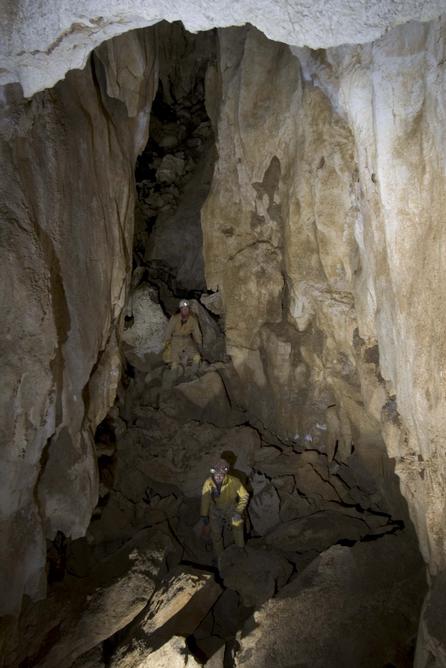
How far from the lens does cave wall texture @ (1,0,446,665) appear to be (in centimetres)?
298

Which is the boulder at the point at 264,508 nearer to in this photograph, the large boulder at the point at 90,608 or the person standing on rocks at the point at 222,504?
the person standing on rocks at the point at 222,504

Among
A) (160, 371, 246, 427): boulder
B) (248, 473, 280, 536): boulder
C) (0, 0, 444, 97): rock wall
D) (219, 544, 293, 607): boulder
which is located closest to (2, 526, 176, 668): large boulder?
(219, 544, 293, 607): boulder

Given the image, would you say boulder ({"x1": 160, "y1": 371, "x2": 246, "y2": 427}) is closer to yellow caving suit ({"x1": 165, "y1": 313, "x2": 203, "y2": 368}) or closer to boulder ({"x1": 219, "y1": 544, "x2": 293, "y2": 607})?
yellow caving suit ({"x1": 165, "y1": 313, "x2": 203, "y2": 368})

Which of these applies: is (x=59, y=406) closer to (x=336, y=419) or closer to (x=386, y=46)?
(x=336, y=419)

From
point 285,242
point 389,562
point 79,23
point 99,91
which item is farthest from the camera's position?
point 285,242

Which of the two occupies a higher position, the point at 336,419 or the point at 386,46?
the point at 386,46

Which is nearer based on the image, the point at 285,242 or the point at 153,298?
the point at 285,242

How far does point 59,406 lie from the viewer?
187 inches

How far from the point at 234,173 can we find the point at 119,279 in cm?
203

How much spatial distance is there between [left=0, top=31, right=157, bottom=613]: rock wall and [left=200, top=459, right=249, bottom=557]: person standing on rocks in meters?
1.23

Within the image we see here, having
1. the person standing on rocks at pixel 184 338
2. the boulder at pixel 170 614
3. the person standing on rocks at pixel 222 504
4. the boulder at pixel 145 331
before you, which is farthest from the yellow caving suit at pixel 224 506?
the boulder at pixel 145 331

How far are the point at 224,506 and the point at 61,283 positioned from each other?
2.85 meters

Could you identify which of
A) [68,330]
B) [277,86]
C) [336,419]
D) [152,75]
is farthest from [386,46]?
[336,419]

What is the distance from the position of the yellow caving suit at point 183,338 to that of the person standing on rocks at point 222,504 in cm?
251
